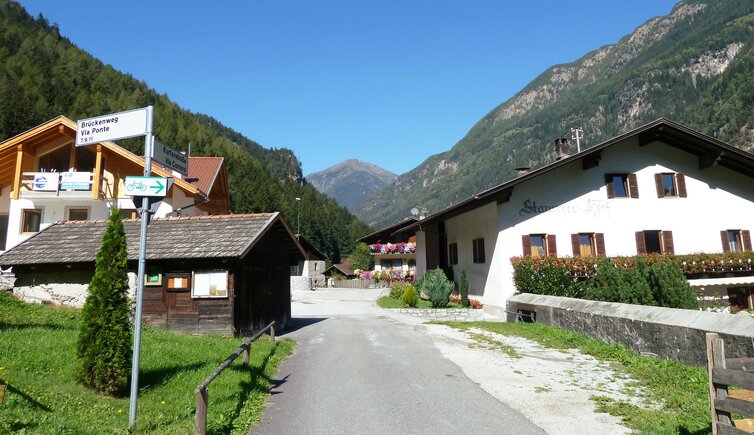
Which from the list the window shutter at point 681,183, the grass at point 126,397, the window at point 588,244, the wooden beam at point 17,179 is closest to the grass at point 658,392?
the grass at point 126,397

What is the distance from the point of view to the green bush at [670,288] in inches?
537

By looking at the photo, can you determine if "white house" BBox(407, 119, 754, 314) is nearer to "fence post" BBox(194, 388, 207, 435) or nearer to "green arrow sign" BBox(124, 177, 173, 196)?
"green arrow sign" BBox(124, 177, 173, 196)

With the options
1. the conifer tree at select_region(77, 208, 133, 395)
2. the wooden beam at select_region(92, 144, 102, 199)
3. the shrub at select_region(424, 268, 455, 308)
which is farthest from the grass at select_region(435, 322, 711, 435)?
the wooden beam at select_region(92, 144, 102, 199)

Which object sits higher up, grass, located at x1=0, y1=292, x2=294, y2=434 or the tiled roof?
the tiled roof

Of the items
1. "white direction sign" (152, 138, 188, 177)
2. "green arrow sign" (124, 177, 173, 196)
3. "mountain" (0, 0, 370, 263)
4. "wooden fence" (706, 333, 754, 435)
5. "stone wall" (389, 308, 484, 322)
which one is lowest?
"stone wall" (389, 308, 484, 322)

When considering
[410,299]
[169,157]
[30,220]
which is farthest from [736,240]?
[30,220]

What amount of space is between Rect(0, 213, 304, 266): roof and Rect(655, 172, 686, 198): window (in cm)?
1768

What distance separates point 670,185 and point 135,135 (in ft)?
79.5

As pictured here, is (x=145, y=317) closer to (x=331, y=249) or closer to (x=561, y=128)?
(x=331, y=249)

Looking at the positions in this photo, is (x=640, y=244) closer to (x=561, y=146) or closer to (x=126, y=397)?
(x=561, y=146)

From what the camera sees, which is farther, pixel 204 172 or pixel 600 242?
pixel 204 172

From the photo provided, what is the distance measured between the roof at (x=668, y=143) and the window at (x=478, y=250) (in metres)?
1.84

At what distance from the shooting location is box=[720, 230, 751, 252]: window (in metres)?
22.5

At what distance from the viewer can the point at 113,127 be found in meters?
5.81
